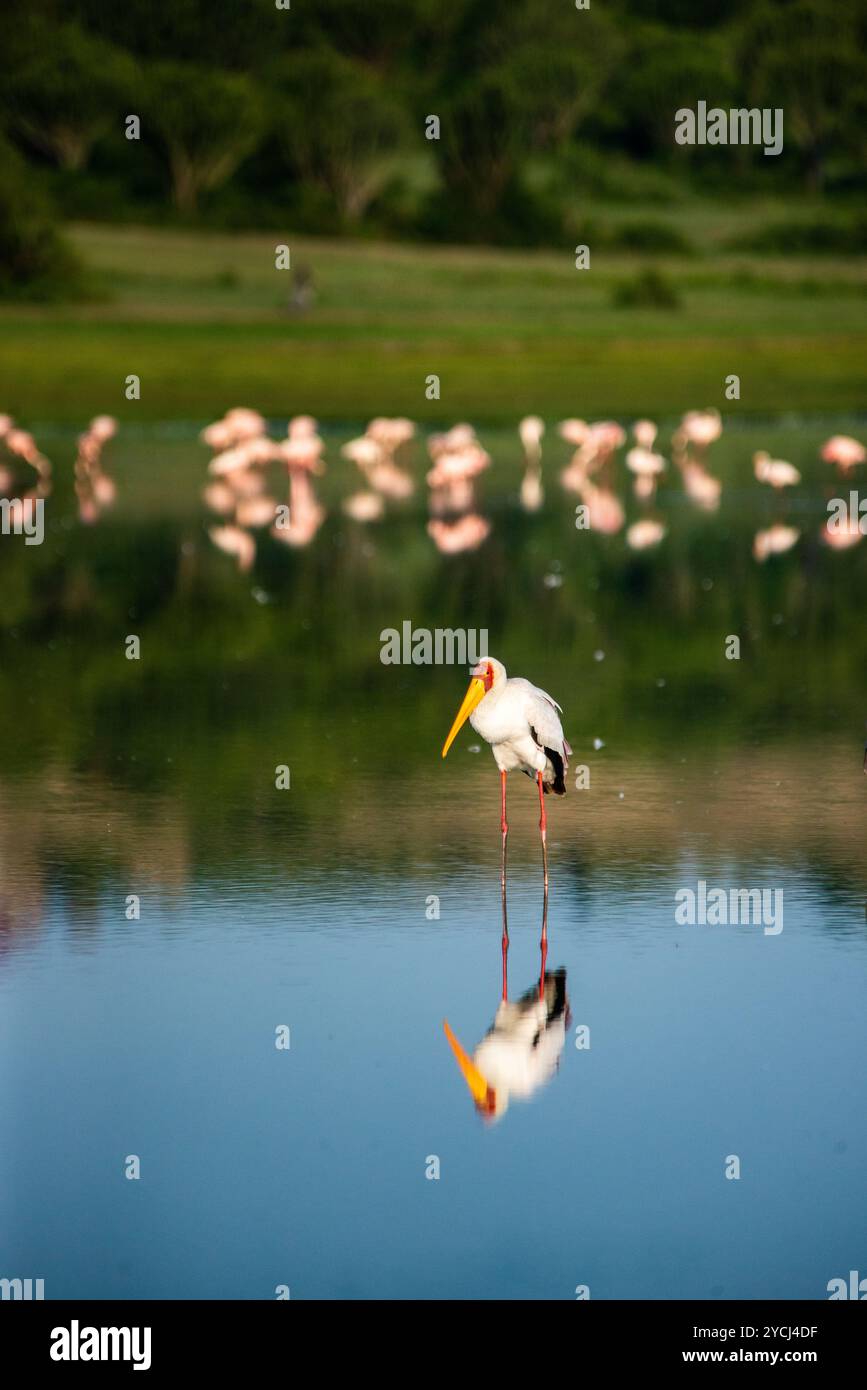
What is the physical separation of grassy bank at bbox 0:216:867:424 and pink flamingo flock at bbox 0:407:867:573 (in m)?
8.14

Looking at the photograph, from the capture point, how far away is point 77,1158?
317 inches

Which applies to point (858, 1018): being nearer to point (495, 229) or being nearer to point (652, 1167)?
point (652, 1167)

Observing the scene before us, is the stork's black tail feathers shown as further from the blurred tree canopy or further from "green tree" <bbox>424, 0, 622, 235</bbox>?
"green tree" <bbox>424, 0, 622, 235</bbox>

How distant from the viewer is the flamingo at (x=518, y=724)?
10836 mm

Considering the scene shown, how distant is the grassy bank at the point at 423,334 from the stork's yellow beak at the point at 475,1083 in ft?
117

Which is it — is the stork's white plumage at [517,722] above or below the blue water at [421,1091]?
above

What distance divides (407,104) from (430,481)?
194ft

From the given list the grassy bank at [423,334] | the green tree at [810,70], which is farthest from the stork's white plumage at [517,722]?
the green tree at [810,70]

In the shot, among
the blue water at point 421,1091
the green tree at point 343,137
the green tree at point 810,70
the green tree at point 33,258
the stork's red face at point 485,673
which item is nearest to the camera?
the blue water at point 421,1091

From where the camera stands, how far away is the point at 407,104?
88625 mm

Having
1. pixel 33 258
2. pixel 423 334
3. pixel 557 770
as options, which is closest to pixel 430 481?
pixel 557 770

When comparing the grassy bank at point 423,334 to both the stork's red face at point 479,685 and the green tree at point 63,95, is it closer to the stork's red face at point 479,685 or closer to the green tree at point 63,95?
the green tree at point 63,95

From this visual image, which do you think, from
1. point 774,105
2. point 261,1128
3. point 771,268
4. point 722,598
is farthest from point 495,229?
point 261,1128

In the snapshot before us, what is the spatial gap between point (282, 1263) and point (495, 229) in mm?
72459
